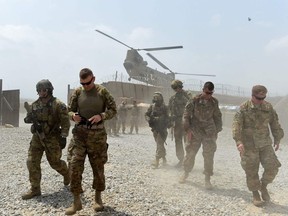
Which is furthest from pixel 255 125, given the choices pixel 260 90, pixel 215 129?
pixel 215 129

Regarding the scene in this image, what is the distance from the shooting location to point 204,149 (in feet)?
21.1

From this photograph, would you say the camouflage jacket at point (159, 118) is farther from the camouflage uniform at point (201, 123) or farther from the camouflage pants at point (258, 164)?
the camouflage pants at point (258, 164)

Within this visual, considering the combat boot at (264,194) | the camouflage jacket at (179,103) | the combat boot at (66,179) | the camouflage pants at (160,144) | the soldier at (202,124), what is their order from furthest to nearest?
the camouflage pants at (160,144) < the camouflage jacket at (179,103) < the soldier at (202,124) < the combat boot at (66,179) < the combat boot at (264,194)

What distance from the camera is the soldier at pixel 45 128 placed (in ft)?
17.7

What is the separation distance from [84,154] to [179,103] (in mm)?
3892

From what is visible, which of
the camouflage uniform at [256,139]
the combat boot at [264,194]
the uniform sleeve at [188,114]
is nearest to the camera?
the camouflage uniform at [256,139]

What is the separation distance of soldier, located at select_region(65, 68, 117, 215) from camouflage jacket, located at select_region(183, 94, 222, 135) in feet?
7.47

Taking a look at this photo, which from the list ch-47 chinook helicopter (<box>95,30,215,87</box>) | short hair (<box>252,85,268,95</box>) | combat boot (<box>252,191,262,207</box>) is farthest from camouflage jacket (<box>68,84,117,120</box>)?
ch-47 chinook helicopter (<box>95,30,215,87</box>)

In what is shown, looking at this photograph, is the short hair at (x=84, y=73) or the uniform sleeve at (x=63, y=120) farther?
the uniform sleeve at (x=63, y=120)

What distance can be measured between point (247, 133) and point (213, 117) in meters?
1.20

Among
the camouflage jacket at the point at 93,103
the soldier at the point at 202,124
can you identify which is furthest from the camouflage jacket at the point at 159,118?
the camouflage jacket at the point at 93,103

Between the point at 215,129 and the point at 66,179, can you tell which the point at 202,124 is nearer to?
the point at 215,129

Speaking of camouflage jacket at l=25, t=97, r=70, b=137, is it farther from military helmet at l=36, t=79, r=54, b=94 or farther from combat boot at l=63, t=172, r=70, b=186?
combat boot at l=63, t=172, r=70, b=186

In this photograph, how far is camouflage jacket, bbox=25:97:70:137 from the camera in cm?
541
